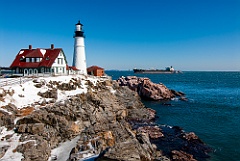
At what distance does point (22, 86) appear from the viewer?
2683cm

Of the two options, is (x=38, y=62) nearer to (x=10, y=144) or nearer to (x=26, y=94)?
(x=26, y=94)

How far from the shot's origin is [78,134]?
71.0 feet

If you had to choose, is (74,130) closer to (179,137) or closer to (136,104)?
(179,137)

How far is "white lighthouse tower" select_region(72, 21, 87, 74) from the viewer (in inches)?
1843

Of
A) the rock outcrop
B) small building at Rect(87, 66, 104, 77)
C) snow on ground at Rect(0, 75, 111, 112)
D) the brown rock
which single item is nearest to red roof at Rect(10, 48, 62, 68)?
snow on ground at Rect(0, 75, 111, 112)

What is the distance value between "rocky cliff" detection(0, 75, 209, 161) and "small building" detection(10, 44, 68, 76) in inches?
369

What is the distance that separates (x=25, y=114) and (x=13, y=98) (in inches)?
A: 167

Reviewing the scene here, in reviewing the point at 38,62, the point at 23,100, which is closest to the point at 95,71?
the point at 38,62

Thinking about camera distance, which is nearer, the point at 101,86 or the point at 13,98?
the point at 13,98

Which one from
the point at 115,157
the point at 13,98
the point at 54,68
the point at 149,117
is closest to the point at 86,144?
the point at 115,157

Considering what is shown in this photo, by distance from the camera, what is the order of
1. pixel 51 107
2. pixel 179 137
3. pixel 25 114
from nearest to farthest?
pixel 25 114
pixel 51 107
pixel 179 137

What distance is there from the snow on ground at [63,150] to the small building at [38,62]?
20958 mm

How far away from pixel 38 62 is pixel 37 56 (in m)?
1.29

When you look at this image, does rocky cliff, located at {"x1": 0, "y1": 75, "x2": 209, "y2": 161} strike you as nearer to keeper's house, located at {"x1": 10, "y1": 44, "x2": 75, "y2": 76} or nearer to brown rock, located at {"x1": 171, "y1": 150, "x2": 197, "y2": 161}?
brown rock, located at {"x1": 171, "y1": 150, "x2": 197, "y2": 161}
